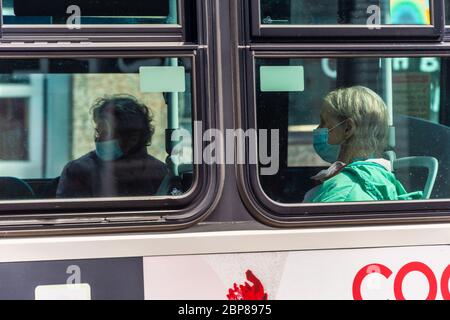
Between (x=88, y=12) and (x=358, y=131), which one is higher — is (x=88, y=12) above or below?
above

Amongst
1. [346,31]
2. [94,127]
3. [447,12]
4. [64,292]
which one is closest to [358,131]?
[346,31]

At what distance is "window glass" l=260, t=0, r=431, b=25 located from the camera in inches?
114

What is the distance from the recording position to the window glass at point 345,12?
289cm

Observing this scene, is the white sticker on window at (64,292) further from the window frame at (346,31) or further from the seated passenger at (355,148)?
the window frame at (346,31)

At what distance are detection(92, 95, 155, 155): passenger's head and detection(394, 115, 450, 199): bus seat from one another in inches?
36.7

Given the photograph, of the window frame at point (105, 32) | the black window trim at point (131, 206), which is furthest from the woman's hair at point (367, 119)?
the window frame at point (105, 32)

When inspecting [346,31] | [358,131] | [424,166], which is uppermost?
[346,31]

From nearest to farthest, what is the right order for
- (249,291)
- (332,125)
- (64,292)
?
(64,292)
(249,291)
(332,125)

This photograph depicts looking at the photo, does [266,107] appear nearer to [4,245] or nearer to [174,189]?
[174,189]

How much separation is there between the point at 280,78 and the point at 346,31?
291 mm

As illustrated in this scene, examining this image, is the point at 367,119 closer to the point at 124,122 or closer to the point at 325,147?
the point at 325,147

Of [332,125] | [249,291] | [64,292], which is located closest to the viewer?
[64,292]

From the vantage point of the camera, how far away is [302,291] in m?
2.90

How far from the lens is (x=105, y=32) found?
110 inches
